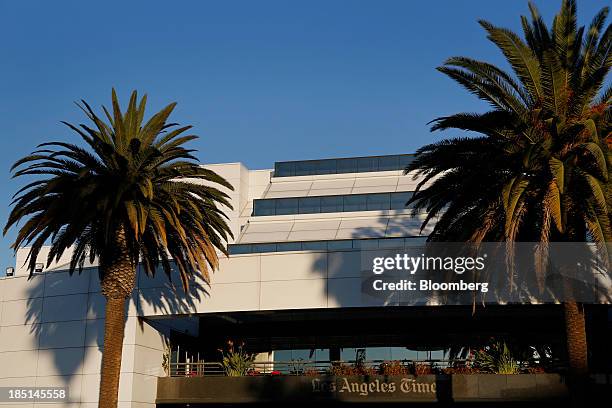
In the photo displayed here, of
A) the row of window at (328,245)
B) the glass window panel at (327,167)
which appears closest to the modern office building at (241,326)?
the row of window at (328,245)

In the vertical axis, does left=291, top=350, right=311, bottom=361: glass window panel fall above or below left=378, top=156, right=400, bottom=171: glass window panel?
below

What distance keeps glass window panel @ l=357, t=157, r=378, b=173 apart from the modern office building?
1278 centimetres

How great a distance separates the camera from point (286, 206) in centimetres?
5516

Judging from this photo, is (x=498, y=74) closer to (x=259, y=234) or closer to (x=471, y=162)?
(x=471, y=162)

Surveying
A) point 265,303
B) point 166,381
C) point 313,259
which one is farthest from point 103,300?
point 313,259

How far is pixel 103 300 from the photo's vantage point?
1485 inches

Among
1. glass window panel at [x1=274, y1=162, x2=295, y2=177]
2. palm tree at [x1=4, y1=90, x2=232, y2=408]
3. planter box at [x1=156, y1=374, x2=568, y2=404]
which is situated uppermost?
glass window panel at [x1=274, y1=162, x2=295, y2=177]

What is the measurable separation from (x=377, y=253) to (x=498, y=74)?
10559 millimetres

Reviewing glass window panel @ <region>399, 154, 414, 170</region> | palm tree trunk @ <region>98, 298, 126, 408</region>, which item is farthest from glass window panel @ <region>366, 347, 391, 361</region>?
glass window panel @ <region>399, 154, 414, 170</region>

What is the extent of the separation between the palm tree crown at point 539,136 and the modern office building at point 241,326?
24.6 feet

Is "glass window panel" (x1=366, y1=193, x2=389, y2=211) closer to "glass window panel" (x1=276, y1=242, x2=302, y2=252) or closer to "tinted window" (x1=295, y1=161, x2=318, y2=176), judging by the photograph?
"glass window panel" (x1=276, y1=242, x2=302, y2=252)

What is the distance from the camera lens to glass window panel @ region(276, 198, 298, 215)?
179ft

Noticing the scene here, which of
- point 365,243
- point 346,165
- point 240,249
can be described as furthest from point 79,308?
point 346,165

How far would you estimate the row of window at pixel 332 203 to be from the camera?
52.9 m
